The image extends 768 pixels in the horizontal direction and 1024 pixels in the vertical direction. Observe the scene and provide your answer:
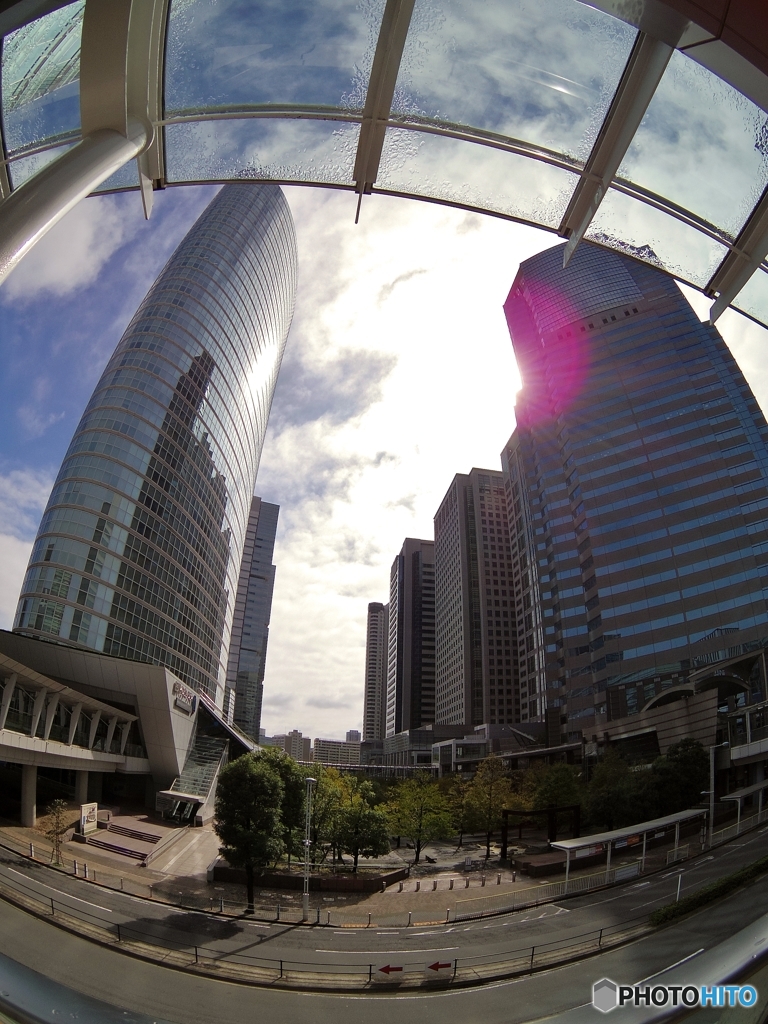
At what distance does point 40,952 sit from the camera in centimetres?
1520

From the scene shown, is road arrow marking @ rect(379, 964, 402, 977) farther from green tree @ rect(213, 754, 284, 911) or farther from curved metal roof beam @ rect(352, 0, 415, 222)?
curved metal roof beam @ rect(352, 0, 415, 222)

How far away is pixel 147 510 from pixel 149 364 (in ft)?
59.9

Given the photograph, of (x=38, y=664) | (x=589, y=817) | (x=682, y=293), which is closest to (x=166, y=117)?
(x=589, y=817)

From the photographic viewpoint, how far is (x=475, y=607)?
135000 mm

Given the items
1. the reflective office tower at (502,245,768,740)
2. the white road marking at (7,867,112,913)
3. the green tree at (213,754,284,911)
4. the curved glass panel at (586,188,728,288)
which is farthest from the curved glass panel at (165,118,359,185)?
the reflective office tower at (502,245,768,740)

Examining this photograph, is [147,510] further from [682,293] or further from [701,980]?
[682,293]

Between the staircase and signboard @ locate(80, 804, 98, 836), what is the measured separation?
11094 mm

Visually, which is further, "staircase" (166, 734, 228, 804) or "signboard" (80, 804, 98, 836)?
"staircase" (166, 734, 228, 804)

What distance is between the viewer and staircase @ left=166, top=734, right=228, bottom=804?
49.4 meters

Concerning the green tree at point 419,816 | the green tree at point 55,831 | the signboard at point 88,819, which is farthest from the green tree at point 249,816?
the signboard at point 88,819

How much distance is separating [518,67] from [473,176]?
2.57ft

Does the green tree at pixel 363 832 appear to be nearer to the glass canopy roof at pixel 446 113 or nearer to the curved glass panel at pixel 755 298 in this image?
the curved glass panel at pixel 755 298

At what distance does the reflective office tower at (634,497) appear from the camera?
63.1 metres

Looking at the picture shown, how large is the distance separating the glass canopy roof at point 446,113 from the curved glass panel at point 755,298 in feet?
0.04
